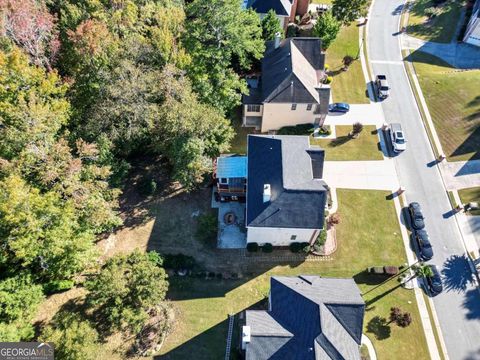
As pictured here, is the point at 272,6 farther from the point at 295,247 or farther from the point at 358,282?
the point at 358,282

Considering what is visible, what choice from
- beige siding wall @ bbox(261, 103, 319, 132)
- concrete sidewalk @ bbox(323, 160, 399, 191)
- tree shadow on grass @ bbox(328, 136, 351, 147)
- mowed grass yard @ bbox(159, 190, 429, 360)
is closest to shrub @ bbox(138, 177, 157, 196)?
mowed grass yard @ bbox(159, 190, 429, 360)

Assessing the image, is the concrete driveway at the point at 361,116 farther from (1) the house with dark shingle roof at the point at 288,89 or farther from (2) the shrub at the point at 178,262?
(2) the shrub at the point at 178,262

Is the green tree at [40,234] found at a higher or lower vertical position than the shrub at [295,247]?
lower

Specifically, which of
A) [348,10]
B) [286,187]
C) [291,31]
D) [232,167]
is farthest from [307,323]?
[348,10]

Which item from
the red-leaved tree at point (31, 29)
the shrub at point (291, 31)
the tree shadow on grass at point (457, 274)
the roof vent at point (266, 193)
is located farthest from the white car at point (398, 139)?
the red-leaved tree at point (31, 29)

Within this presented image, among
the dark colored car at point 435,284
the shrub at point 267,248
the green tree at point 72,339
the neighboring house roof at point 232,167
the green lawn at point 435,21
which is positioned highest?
the green lawn at point 435,21

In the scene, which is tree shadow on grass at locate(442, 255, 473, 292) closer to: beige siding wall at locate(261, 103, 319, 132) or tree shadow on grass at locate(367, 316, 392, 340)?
tree shadow on grass at locate(367, 316, 392, 340)
